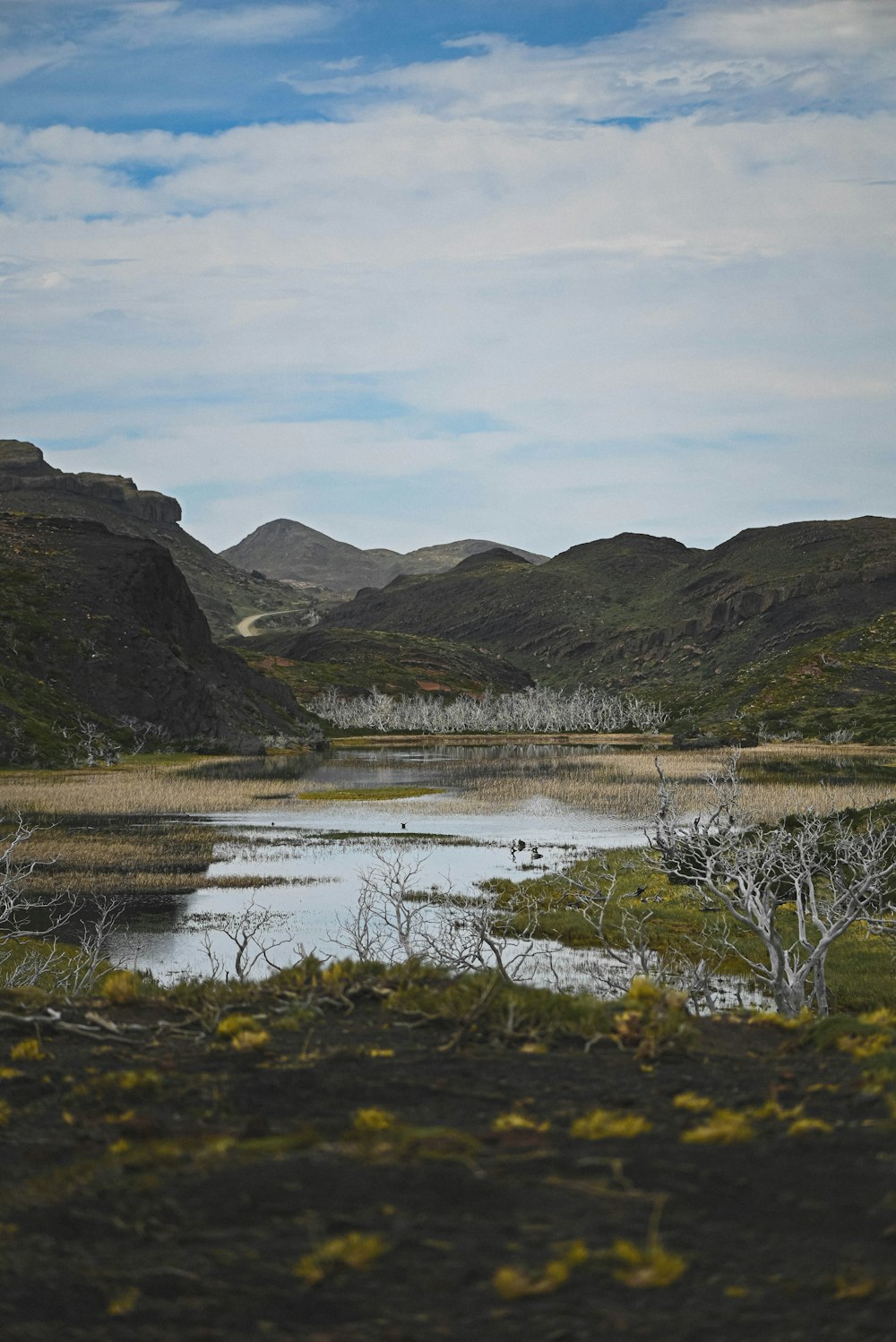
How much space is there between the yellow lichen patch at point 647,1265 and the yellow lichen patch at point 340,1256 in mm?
1388

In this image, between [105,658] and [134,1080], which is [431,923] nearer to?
[134,1080]

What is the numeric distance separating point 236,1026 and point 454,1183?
13.8 feet

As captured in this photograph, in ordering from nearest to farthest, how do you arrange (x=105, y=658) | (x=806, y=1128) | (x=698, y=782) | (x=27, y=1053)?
(x=806, y=1128), (x=27, y=1053), (x=698, y=782), (x=105, y=658)

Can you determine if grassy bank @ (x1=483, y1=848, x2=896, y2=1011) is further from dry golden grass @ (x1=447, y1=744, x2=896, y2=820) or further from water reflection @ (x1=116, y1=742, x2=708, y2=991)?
dry golden grass @ (x1=447, y1=744, x2=896, y2=820)

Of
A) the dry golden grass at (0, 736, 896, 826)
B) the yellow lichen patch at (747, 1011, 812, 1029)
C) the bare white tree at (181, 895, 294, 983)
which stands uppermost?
the yellow lichen patch at (747, 1011, 812, 1029)

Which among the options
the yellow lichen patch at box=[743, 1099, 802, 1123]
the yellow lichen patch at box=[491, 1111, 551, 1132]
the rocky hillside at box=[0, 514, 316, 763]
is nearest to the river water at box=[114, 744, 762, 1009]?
the yellow lichen patch at box=[743, 1099, 802, 1123]

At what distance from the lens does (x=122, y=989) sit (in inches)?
479

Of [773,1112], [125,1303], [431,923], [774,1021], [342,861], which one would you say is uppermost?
[773,1112]

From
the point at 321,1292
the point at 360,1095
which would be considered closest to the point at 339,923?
the point at 360,1095

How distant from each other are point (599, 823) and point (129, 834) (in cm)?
2550

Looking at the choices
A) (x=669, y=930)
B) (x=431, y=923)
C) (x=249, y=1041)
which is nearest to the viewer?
(x=249, y=1041)

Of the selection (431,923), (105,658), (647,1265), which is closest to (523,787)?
(431,923)

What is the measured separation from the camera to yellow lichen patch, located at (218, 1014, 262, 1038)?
424 inches

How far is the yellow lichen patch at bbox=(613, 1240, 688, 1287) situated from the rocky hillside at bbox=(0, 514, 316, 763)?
310 feet
